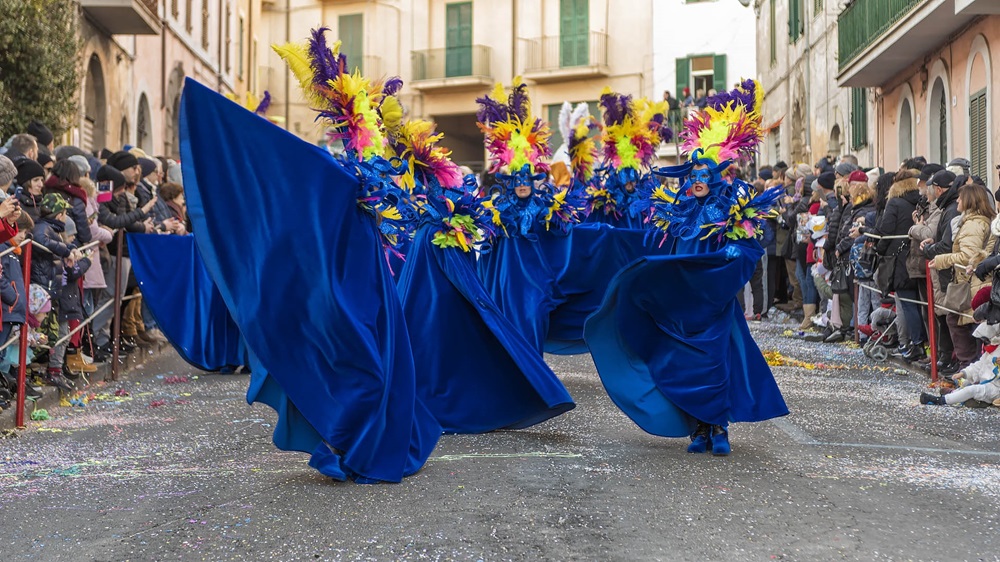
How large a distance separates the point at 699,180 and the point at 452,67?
3366cm

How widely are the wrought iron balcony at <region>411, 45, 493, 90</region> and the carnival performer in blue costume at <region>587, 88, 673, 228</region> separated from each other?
27.2 m

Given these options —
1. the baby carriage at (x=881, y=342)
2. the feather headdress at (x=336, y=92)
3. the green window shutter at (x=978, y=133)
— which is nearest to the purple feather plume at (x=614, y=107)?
the baby carriage at (x=881, y=342)

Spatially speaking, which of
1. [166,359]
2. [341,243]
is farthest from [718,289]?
[166,359]

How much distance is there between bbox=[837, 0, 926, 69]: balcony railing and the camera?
19812mm

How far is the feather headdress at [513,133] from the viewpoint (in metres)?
10.1

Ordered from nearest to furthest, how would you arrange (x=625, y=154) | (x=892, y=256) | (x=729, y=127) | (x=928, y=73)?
(x=729, y=127) → (x=892, y=256) → (x=625, y=154) → (x=928, y=73)

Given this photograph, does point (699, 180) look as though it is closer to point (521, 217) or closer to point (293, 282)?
point (521, 217)

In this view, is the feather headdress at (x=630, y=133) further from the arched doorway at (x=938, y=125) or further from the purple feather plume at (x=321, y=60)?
the arched doorway at (x=938, y=125)

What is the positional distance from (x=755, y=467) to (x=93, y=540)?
10.8 feet

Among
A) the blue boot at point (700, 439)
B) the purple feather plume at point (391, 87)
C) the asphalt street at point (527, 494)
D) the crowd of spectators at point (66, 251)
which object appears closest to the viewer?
the asphalt street at point (527, 494)

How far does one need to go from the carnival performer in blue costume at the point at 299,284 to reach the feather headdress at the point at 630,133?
21.6ft

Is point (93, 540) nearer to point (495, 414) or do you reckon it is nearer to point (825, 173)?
point (495, 414)

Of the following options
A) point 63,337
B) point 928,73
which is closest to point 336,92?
point 63,337

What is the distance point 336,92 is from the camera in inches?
276
